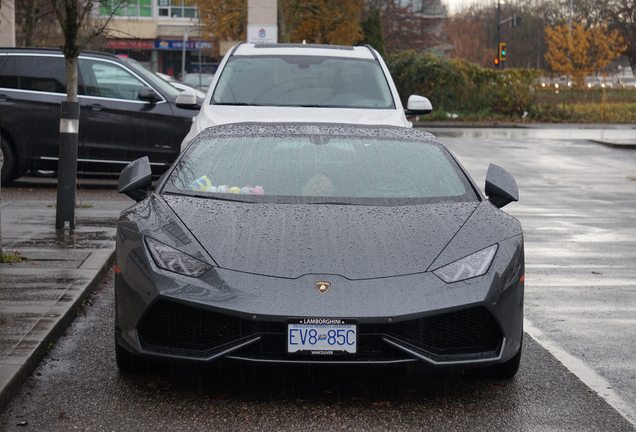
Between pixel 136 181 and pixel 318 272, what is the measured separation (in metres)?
1.64

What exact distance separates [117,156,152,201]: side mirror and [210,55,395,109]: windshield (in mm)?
4400

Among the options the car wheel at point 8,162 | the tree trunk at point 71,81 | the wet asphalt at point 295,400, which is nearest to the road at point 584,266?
the wet asphalt at point 295,400

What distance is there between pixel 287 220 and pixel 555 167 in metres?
17.5

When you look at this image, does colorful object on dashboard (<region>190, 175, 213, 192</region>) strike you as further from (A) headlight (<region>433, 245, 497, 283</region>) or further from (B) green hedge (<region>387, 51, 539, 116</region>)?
(B) green hedge (<region>387, 51, 539, 116</region>)

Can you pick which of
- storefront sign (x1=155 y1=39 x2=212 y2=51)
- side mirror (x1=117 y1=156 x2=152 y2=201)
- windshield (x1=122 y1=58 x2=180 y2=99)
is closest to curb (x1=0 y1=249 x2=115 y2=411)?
side mirror (x1=117 y1=156 x2=152 y2=201)

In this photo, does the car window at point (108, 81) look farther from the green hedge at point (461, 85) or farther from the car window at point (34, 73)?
the green hedge at point (461, 85)

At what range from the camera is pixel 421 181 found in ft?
21.7

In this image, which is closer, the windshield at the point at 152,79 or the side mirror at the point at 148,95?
the side mirror at the point at 148,95

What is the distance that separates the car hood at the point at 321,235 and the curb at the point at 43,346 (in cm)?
103

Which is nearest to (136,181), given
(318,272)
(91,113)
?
(318,272)

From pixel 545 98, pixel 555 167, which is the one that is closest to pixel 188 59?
pixel 545 98

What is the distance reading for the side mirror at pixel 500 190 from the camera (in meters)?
6.71

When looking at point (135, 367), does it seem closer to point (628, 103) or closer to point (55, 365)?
point (55, 365)

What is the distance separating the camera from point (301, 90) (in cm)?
1149
